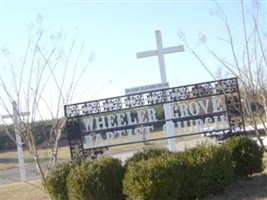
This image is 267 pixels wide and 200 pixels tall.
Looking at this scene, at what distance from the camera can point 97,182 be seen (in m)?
7.79

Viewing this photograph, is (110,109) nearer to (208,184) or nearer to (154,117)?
(154,117)

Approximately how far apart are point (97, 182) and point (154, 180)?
119cm

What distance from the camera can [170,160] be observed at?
7375 millimetres

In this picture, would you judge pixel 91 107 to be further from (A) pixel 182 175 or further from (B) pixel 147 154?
(A) pixel 182 175

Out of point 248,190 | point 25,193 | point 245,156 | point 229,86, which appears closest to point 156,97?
point 229,86

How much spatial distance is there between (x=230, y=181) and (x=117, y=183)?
6.37 ft

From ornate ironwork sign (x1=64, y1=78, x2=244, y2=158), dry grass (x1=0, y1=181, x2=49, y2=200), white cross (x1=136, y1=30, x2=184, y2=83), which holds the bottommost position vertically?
dry grass (x1=0, y1=181, x2=49, y2=200)

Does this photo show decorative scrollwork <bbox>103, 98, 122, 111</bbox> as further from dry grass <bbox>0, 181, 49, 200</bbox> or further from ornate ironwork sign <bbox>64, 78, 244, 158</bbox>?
dry grass <bbox>0, 181, 49, 200</bbox>

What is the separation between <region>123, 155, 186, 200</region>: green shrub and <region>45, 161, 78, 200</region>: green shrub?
1.72m

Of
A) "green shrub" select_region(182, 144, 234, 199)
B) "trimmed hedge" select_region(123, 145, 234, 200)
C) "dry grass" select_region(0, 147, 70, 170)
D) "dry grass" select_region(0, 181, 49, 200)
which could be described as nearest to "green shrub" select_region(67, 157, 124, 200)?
"trimmed hedge" select_region(123, 145, 234, 200)

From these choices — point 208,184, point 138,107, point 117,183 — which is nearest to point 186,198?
point 208,184

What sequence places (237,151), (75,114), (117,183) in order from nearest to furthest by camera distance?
(117,183), (237,151), (75,114)

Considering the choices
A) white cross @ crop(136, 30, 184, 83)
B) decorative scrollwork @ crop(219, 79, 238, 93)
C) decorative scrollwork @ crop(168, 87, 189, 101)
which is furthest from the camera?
white cross @ crop(136, 30, 184, 83)

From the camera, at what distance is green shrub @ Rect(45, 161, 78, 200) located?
8.61 meters
